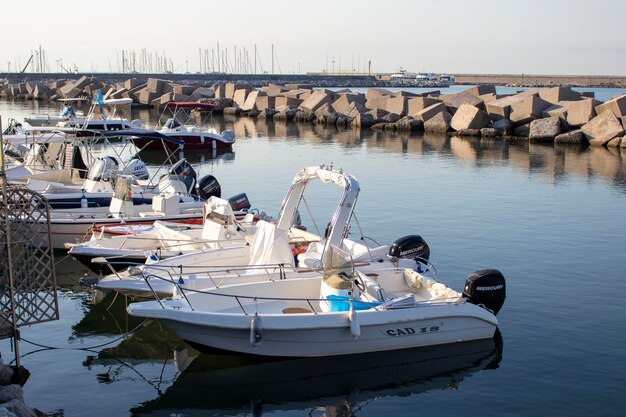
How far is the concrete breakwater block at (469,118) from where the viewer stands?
1837 inches

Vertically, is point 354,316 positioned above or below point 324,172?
below

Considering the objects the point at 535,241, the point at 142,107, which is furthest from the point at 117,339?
the point at 142,107

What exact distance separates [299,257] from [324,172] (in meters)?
1.62

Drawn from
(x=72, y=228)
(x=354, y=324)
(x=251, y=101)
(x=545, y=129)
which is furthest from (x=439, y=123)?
(x=354, y=324)

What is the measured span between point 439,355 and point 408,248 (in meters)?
2.68

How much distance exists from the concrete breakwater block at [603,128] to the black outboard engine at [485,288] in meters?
30.9

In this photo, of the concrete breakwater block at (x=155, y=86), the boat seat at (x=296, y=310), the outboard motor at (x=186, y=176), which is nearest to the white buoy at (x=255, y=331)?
the boat seat at (x=296, y=310)

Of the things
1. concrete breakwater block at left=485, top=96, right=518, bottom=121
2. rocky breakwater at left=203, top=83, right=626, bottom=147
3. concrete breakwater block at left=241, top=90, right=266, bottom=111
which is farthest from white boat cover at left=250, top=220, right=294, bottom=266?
concrete breakwater block at left=241, top=90, right=266, bottom=111

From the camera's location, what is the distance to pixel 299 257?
13875 mm

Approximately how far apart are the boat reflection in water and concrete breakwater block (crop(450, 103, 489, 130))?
116 feet

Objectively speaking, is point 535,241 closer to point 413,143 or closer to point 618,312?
point 618,312

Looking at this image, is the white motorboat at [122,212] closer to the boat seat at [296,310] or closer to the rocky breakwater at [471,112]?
the boat seat at [296,310]

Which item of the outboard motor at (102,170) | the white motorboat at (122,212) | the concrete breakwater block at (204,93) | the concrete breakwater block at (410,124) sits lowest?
the white motorboat at (122,212)

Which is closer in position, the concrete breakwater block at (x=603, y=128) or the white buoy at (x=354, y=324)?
the white buoy at (x=354, y=324)
